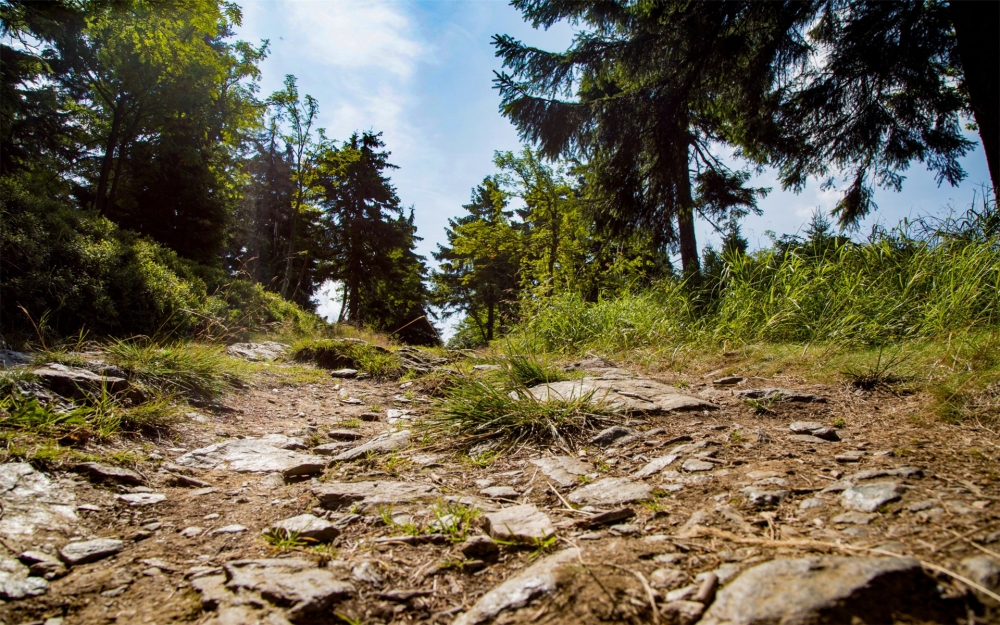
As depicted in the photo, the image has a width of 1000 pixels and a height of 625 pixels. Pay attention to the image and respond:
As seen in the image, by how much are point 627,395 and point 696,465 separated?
1162 mm

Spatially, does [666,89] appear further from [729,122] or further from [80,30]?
[80,30]

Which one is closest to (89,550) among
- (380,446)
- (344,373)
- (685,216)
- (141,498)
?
(141,498)

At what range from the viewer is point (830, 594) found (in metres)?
0.83

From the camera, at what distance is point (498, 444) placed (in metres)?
2.42

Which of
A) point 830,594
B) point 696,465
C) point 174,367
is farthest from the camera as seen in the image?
point 174,367

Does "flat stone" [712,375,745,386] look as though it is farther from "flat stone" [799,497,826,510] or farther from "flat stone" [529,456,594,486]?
"flat stone" [799,497,826,510]

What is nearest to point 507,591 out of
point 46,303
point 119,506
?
point 119,506

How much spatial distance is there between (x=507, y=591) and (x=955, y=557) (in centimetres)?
92

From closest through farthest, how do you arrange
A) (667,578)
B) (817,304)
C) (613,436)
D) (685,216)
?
(667,578) < (613,436) < (817,304) < (685,216)

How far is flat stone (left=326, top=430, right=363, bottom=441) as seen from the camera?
3.06 m

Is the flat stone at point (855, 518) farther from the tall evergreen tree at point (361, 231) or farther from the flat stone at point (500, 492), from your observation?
the tall evergreen tree at point (361, 231)

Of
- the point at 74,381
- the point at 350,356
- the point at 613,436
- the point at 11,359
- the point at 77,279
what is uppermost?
the point at 77,279

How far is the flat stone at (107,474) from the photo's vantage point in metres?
1.95

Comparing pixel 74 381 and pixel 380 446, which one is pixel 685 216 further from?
pixel 74 381
